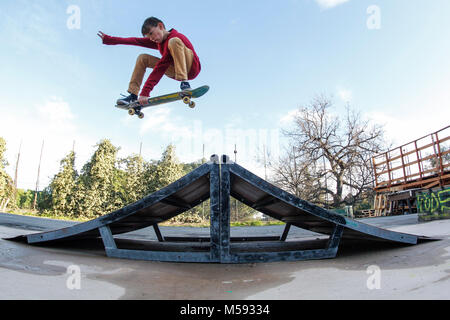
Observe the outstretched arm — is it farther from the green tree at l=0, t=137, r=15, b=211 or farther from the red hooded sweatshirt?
the green tree at l=0, t=137, r=15, b=211

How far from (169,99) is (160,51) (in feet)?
3.60

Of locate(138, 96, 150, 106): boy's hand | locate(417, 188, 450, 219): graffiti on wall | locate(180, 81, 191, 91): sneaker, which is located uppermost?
locate(180, 81, 191, 91): sneaker

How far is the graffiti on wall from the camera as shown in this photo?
6417 millimetres

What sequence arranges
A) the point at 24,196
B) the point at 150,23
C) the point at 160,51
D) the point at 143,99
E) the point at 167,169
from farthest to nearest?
1. the point at 24,196
2. the point at 167,169
3. the point at 143,99
4. the point at 160,51
5. the point at 150,23

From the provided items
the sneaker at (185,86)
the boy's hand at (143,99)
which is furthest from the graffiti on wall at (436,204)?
the boy's hand at (143,99)

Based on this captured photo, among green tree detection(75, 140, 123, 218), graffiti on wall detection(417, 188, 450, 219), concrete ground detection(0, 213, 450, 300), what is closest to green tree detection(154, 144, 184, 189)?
green tree detection(75, 140, 123, 218)

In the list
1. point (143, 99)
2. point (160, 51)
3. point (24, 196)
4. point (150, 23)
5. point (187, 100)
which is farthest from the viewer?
point (24, 196)

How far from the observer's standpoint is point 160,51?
3.95 m

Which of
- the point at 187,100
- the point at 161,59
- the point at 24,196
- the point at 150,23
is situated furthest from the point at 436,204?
the point at 24,196

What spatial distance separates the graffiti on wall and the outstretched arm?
7573mm

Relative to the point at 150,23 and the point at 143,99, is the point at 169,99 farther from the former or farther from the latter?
the point at 150,23

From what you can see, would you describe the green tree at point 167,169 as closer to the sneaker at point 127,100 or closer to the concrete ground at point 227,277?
the sneaker at point 127,100
